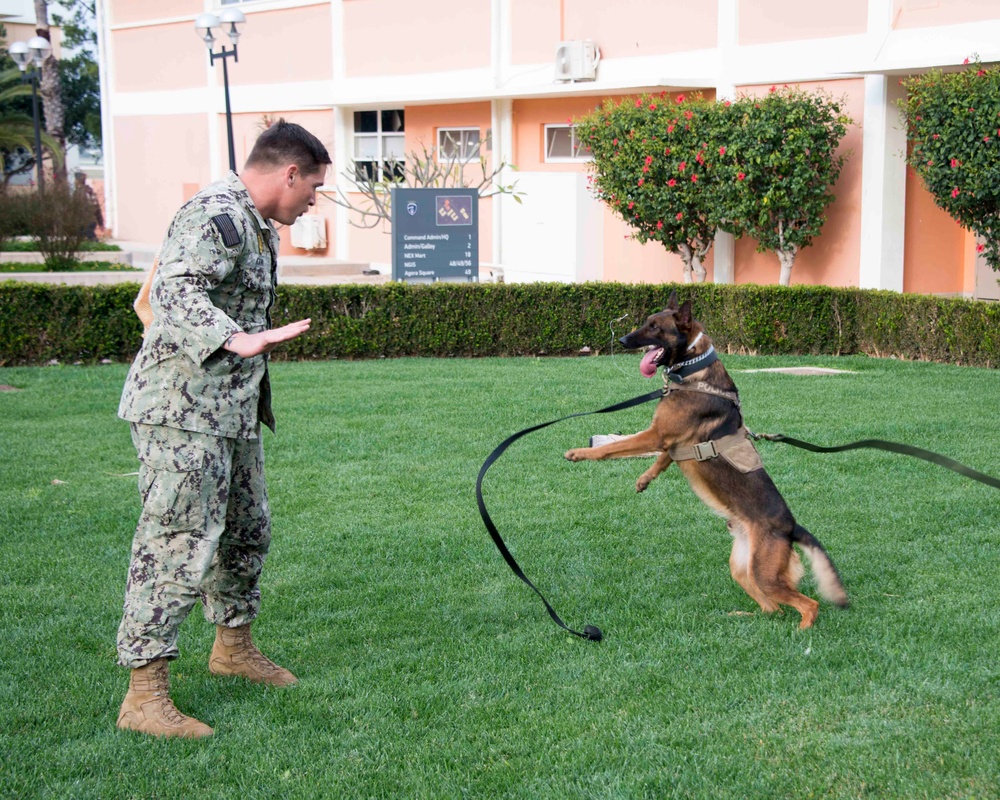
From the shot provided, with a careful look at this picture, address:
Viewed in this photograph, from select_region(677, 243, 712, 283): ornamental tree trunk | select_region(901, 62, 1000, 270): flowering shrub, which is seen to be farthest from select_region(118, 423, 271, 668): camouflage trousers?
select_region(677, 243, 712, 283): ornamental tree trunk

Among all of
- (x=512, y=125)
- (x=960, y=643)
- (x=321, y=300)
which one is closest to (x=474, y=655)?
(x=960, y=643)

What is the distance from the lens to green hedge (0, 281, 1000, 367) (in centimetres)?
1298

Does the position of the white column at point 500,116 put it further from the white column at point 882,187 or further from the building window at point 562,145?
the white column at point 882,187

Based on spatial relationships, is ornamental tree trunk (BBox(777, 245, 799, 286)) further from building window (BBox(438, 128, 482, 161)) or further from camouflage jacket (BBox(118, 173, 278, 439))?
camouflage jacket (BBox(118, 173, 278, 439))

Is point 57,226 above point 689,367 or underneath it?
above

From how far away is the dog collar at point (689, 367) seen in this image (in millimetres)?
5195

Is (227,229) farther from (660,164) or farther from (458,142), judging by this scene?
(458,142)

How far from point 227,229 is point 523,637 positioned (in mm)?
2135

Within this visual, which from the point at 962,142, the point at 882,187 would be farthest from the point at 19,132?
the point at 962,142

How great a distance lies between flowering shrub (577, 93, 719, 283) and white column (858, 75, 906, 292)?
6.90ft

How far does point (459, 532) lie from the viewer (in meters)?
6.27

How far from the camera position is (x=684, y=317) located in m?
5.20

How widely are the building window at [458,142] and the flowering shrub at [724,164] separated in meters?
6.40

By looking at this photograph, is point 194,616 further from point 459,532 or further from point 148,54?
point 148,54
